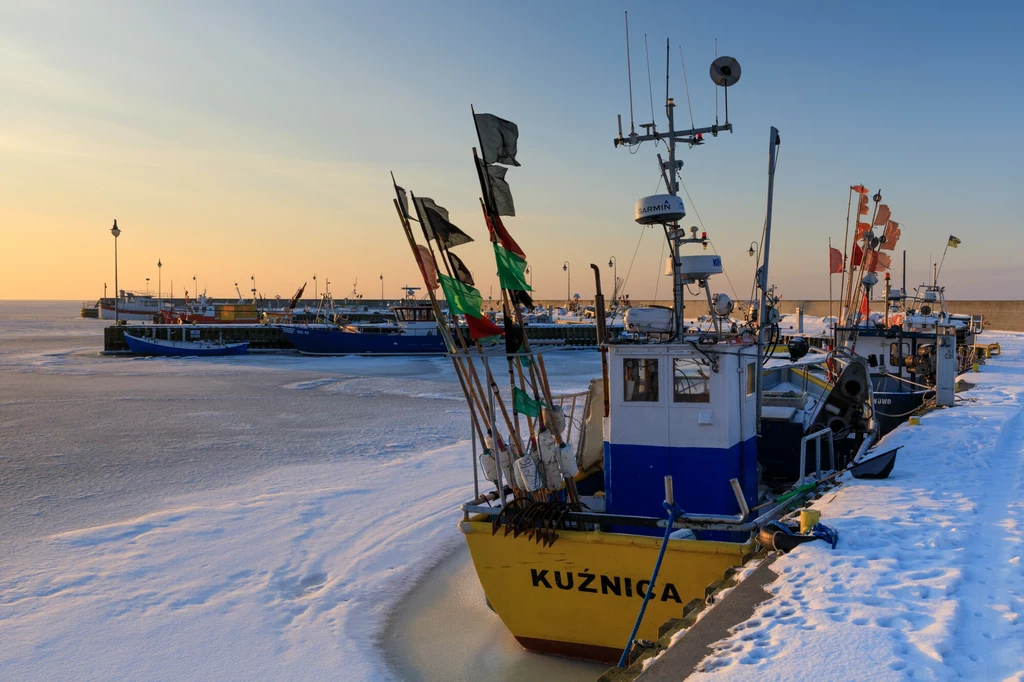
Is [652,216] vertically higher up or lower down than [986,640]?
higher up

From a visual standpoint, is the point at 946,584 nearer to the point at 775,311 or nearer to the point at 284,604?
the point at 775,311

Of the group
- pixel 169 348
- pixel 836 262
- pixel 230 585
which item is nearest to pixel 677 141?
pixel 230 585

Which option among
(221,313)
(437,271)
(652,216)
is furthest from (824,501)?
(221,313)

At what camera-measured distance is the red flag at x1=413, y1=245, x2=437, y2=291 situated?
23.9 ft

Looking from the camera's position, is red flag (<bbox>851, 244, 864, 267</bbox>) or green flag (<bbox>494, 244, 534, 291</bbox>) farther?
red flag (<bbox>851, 244, 864, 267</bbox>)

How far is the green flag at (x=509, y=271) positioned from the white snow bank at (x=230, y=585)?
13.6 feet

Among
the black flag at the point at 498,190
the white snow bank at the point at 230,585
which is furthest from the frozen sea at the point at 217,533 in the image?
the black flag at the point at 498,190

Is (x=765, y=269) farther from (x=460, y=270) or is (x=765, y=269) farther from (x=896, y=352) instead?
(x=896, y=352)

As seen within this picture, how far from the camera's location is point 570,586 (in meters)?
6.92

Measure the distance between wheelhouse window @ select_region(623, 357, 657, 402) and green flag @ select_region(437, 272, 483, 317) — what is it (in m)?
1.73

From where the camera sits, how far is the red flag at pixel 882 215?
19391 millimetres

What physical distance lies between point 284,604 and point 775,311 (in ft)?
23.0

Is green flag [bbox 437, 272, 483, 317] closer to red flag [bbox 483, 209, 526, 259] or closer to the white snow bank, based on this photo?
red flag [bbox 483, 209, 526, 259]

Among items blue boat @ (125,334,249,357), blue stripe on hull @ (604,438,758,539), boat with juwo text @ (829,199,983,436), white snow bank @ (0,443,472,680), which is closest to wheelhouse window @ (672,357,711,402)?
blue stripe on hull @ (604,438,758,539)
